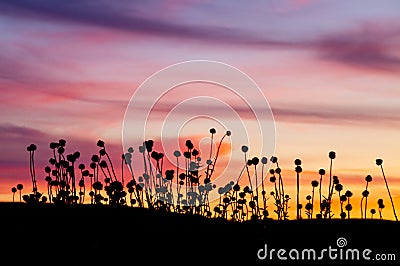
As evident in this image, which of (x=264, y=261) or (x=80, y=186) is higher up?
(x=80, y=186)

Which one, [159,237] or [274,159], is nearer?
[159,237]

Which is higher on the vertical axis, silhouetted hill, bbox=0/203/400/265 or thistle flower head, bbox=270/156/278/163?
thistle flower head, bbox=270/156/278/163

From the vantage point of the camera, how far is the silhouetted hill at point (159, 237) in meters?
12.5

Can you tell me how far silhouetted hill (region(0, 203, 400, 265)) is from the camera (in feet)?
40.9

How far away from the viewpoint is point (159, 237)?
13.8m

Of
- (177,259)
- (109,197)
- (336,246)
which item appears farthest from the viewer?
(109,197)

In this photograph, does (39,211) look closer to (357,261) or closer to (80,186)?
(80,186)

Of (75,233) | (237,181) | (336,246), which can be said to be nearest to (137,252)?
(75,233)

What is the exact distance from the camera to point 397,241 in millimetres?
14547

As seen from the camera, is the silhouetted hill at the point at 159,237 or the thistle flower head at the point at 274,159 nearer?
the silhouetted hill at the point at 159,237

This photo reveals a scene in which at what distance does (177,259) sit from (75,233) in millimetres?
2351

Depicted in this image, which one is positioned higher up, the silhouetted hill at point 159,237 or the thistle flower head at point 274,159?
the thistle flower head at point 274,159

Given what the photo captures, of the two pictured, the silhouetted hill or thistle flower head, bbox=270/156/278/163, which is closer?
the silhouetted hill

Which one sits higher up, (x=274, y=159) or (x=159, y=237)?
(x=274, y=159)
